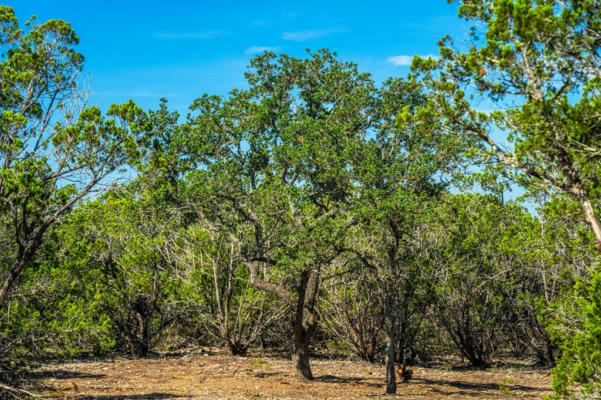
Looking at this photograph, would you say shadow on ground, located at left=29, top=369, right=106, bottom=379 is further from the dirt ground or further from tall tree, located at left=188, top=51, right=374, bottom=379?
tall tree, located at left=188, top=51, right=374, bottom=379

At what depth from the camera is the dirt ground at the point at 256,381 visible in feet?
42.7

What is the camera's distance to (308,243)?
13.0m

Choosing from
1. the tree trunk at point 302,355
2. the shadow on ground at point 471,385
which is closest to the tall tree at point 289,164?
the tree trunk at point 302,355

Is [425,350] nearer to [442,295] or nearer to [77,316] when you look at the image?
[442,295]

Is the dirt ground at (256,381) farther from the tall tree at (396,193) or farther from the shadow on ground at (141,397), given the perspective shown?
the tall tree at (396,193)

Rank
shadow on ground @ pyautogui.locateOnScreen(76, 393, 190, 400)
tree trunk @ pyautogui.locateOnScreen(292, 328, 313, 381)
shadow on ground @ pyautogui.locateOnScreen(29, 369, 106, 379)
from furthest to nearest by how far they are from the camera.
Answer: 1. tree trunk @ pyautogui.locateOnScreen(292, 328, 313, 381)
2. shadow on ground @ pyautogui.locateOnScreen(29, 369, 106, 379)
3. shadow on ground @ pyautogui.locateOnScreen(76, 393, 190, 400)

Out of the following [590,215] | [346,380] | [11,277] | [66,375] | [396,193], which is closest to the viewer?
[590,215]

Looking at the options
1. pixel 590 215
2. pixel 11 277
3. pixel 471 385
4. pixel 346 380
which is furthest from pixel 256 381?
pixel 590 215

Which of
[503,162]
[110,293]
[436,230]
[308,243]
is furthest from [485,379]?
[110,293]

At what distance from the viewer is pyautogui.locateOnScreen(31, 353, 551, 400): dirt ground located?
13008 millimetres

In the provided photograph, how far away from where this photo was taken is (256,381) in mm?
14703

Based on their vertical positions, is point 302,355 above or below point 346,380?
above

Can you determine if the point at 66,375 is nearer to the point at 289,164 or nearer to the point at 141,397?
the point at 141,397

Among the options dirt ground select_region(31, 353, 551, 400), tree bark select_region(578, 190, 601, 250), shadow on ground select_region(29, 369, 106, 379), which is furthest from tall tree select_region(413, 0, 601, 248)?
shadow on ground select_region(29, 369, 106, 379)
